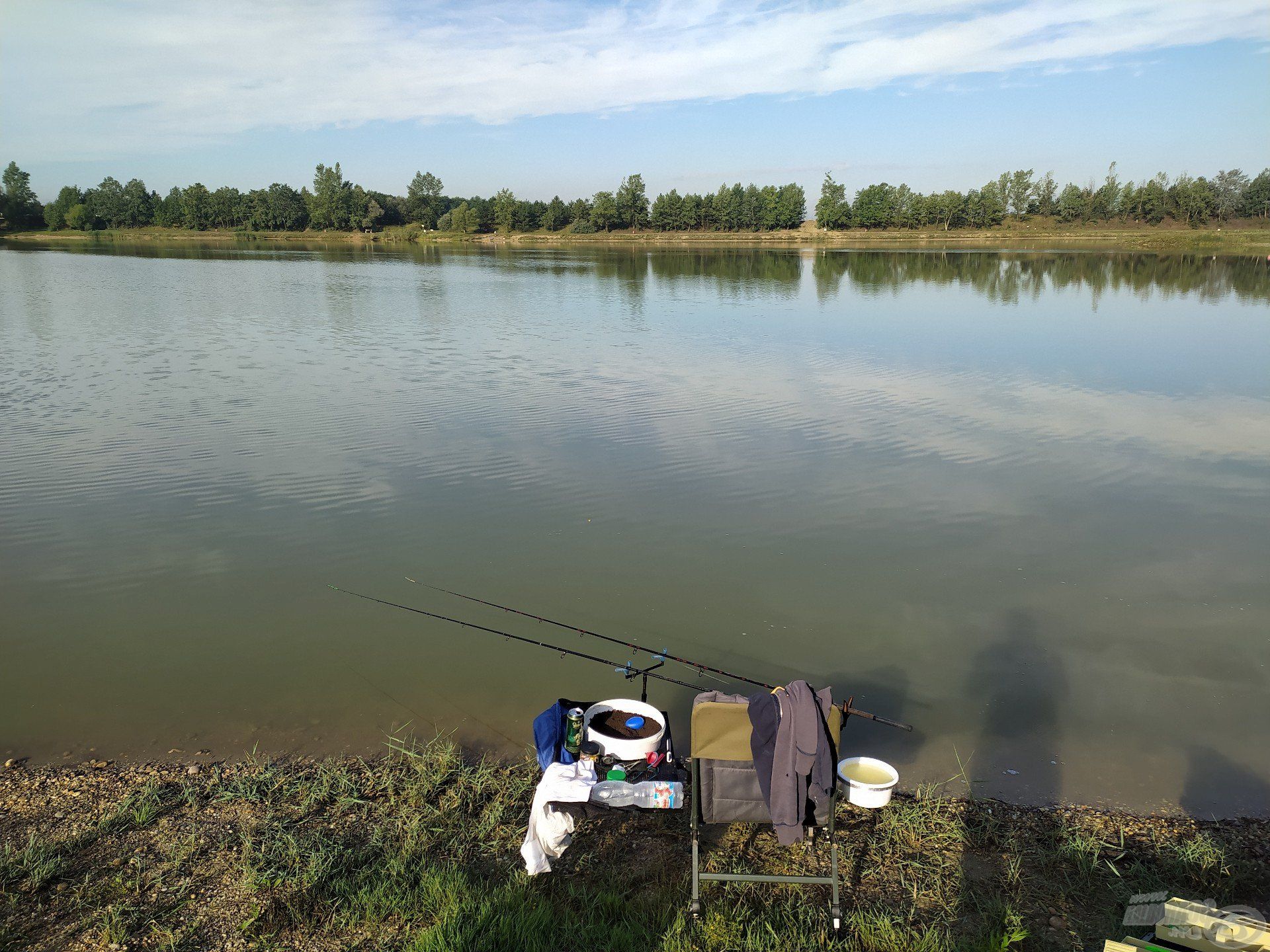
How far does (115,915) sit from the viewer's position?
11.5ft

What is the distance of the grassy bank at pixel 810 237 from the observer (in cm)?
8144

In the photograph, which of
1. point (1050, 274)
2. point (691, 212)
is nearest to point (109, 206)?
point (691, 212)

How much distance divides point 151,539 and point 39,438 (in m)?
4.81

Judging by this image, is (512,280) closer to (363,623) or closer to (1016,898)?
(363,623)

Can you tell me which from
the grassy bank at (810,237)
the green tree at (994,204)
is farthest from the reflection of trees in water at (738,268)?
the green tree at (994,204)

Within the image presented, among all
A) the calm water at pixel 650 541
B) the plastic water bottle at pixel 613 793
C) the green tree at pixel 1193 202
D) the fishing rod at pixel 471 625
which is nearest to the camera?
the plastic water bottle at pixel 613 793

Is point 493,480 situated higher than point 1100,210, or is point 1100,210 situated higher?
point 1100,210

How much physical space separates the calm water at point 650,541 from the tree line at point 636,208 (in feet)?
310

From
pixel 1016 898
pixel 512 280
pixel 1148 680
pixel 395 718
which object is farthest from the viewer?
pixel 512 280

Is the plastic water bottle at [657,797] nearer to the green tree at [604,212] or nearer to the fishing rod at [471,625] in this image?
the fishing rod at [471,625]

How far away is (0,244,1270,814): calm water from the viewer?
18.1ft

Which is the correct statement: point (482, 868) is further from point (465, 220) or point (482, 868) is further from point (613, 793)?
point (465, 220)

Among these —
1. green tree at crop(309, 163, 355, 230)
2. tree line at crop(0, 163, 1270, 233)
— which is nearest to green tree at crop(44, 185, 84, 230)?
tree line at crop(0, 163, 1270, 233)

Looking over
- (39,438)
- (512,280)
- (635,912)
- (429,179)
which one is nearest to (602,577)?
(635,912)
